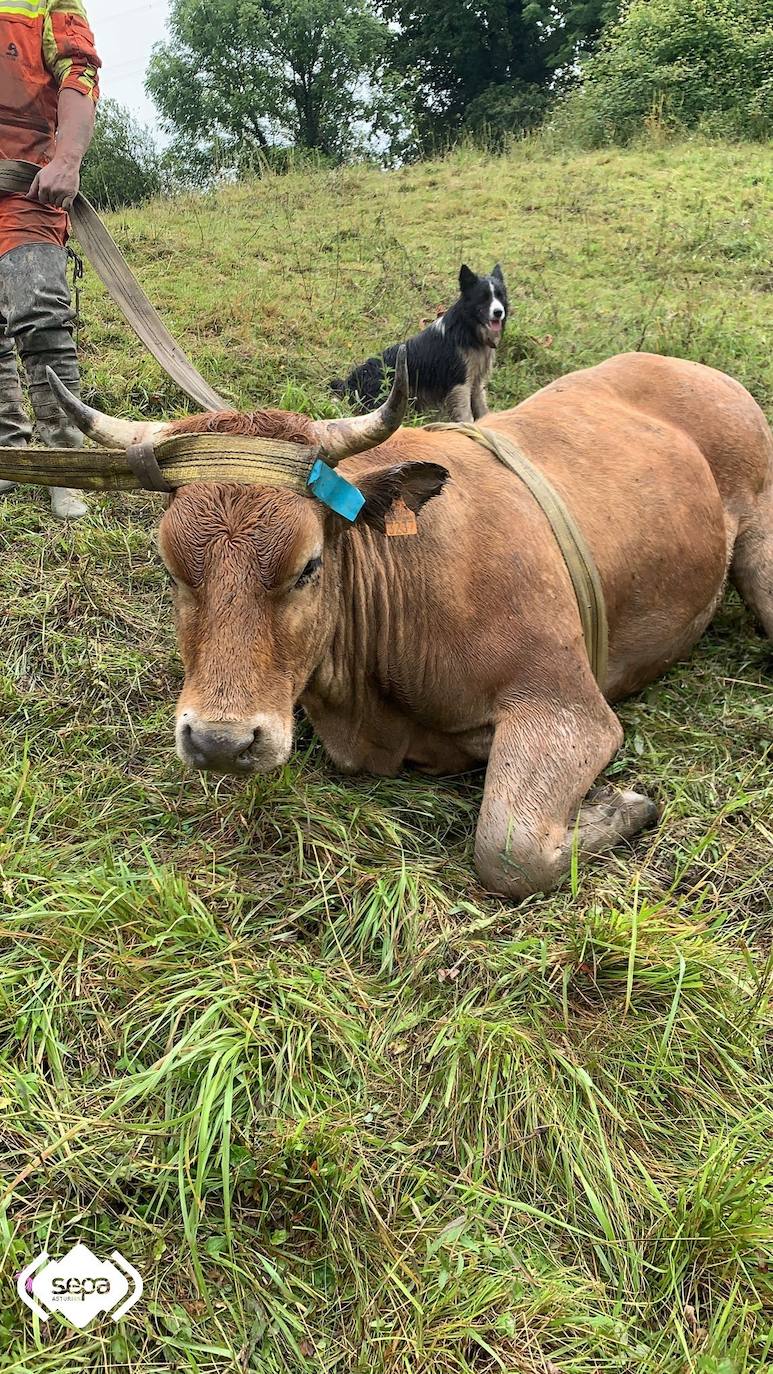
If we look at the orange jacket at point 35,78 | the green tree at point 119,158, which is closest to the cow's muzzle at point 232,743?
the orange jacket at point 35,78

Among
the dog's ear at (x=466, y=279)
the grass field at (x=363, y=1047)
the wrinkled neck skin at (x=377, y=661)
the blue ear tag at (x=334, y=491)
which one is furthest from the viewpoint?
the dog's ear at (x=466, y=279)

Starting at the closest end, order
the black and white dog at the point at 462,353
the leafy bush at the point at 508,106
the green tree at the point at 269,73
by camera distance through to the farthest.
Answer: the black and white dog at the point at 462,353 → the leafy bush at the point at 508,106 → the green tree at the point at 269,73

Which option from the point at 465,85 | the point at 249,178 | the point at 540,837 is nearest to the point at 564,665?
the point at 540,837

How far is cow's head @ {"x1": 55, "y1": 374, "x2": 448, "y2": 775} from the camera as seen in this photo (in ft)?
8.17

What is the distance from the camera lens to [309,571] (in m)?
2.80

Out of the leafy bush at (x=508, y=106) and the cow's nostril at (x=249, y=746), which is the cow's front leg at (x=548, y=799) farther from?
the leafy bush at (x=508, y=106)

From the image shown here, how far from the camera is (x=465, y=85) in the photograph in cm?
4028

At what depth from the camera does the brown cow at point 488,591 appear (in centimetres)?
259

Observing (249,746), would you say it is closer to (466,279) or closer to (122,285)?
(122,285)

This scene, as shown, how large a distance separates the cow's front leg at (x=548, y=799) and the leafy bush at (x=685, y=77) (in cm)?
1632

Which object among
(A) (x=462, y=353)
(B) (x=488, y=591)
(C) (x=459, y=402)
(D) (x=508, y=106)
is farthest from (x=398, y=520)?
(D) (x=508, y=106)

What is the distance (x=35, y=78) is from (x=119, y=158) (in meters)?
24.7

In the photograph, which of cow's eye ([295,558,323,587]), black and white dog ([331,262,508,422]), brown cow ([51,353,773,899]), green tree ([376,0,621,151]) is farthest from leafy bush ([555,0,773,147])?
cow's eye ([295,558,323,587])

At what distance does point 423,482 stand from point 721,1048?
2.00 meters
